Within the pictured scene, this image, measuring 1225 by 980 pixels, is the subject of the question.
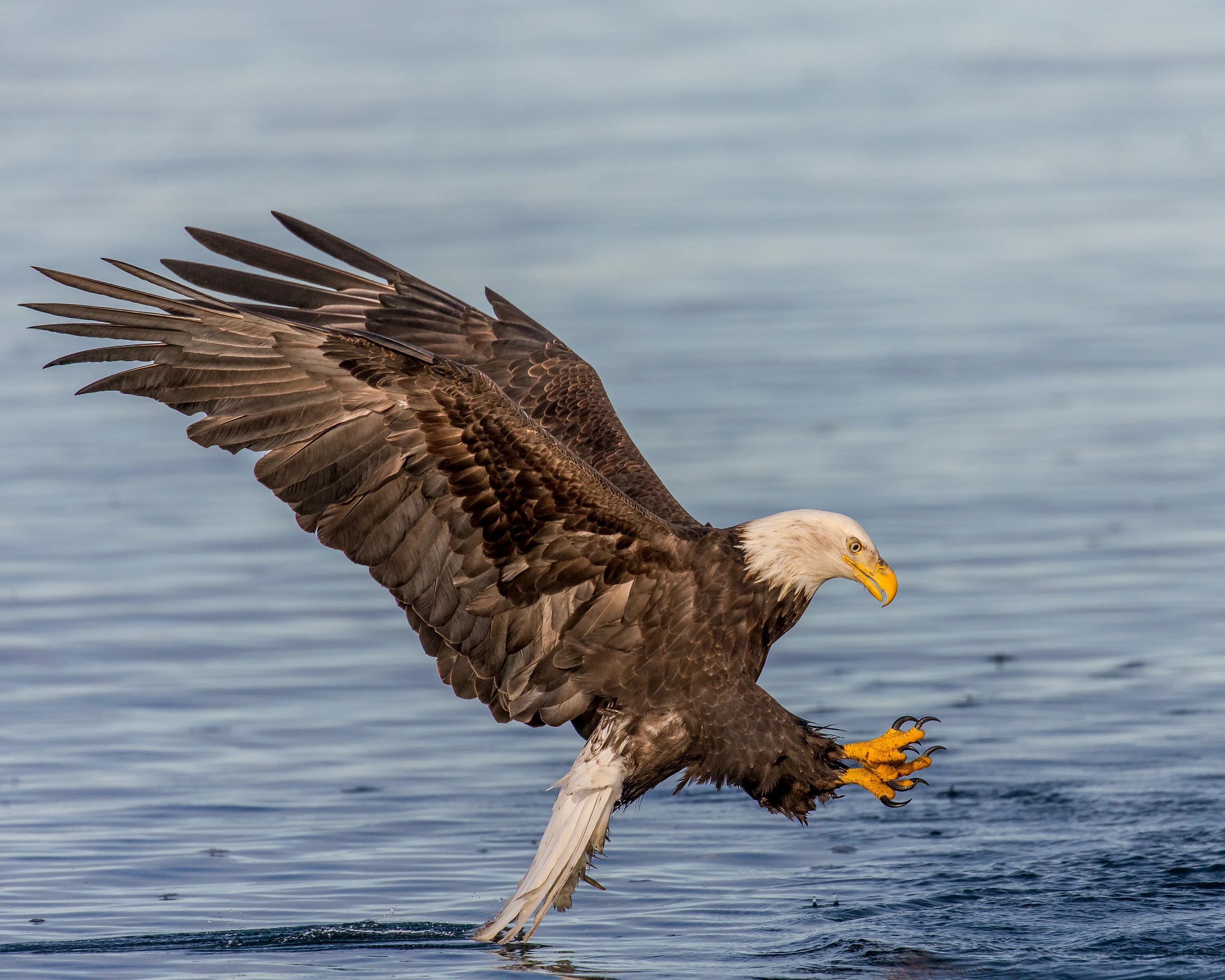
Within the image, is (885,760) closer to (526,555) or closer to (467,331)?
(526,555)

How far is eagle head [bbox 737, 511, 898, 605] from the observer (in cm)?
664

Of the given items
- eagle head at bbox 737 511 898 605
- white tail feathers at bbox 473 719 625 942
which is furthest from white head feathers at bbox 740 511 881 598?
white tail feathers at bbox 473 719 625 942

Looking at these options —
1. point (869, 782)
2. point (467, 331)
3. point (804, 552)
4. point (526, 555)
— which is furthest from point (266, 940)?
point (467, 331)

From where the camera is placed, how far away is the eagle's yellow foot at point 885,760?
6797 millimetres

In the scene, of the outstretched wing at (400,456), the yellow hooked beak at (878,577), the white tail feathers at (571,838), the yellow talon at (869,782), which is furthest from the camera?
the yellow talon at (869,782)

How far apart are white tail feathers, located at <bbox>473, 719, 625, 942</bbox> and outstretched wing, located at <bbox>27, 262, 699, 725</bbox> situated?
1.64 ft

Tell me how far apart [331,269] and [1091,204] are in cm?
988

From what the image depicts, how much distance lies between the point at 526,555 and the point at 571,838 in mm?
870

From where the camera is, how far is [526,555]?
21.5ft

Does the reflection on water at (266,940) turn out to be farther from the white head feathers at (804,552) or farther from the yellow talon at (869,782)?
the white head feathers at (804,552)

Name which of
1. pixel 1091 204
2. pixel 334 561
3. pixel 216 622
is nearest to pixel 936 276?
pixel 1091 204

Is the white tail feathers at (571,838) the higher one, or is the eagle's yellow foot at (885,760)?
the eagle's yellow foot at (885,760)

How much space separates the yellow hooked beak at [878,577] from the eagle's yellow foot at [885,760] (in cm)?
44

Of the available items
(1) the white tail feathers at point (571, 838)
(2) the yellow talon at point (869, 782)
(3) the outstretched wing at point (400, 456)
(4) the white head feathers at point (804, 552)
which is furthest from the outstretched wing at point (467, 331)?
(2) the yellow talon at point (869, 782)
